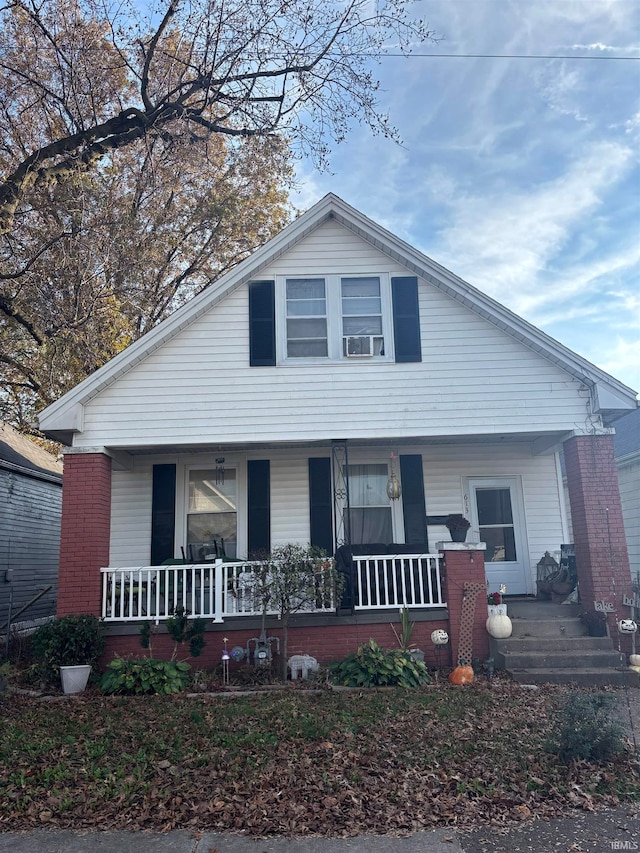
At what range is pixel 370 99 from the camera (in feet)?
38.2

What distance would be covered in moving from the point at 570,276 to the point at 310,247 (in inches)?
233

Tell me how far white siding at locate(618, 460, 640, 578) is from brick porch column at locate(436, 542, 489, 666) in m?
6.77

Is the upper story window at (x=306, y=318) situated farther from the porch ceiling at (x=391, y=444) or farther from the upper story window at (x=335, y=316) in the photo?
the porch ceiling at (x=391, y=444)

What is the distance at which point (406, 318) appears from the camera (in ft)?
35.9

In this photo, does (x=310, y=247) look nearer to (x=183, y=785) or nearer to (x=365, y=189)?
(x=365, y=189)

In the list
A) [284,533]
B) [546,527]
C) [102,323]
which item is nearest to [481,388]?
[546,527]

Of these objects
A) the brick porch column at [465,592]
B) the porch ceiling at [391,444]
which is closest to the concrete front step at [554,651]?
the brick porch column at [465,592]

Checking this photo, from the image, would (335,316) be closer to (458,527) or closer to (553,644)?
(458,527)

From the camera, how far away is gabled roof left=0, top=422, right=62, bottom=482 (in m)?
14.6

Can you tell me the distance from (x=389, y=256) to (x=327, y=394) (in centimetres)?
262

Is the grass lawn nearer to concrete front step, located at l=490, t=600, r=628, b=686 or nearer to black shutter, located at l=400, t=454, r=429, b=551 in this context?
concrete front step, located at l=490, t=600, r=628, b=686

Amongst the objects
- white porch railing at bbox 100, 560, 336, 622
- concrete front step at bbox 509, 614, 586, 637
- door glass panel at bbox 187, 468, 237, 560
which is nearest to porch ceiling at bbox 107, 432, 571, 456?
door glass panel at bbox 187, 468, 237, 560

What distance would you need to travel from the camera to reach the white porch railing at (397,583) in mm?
9938

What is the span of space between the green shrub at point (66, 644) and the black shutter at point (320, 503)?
3.86 m
